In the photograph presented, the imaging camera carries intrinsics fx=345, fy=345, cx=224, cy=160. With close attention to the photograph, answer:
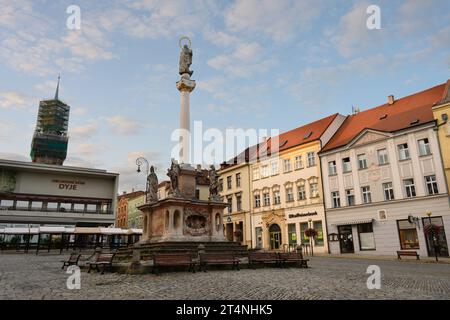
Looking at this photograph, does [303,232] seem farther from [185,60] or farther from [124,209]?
[124,209]

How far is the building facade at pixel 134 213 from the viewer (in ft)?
264

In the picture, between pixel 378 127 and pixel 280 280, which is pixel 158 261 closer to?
pixel 280 280

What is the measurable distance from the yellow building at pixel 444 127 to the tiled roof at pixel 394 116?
70 cm

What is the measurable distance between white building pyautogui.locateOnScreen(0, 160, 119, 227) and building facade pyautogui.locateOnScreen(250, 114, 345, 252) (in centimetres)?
2908

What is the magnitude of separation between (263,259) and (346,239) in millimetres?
19151

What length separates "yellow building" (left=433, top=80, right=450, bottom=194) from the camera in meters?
25.6

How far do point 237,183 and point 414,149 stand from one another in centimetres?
2263

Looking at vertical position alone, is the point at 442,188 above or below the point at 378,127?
below

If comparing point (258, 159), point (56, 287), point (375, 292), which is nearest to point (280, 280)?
point (375, 292)

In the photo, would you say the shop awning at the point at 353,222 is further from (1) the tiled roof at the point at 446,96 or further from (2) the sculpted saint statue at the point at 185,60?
(2) the sculpted saint statue at the point at 185,60

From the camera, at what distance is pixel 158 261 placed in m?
12.4

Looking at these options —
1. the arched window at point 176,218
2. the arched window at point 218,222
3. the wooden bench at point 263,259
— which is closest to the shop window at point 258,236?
the arched window at point 218,222

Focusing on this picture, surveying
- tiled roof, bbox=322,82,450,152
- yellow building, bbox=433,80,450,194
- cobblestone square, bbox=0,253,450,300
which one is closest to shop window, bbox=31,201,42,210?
tiled roof, bbox=322,82,450,152

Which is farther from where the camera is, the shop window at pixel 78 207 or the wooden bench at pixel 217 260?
the shop window at pixel 78 207
